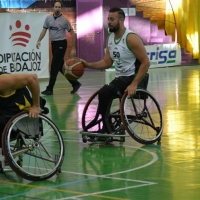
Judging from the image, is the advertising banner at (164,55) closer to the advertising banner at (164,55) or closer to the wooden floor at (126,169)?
the advertising banner at (164,55)

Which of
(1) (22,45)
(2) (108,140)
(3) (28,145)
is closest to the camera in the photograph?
(3) (28,145)

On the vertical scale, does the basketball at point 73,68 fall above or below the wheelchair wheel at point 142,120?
above

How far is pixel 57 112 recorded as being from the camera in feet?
42.4

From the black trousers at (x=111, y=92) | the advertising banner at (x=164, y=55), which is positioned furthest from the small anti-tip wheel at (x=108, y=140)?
the advertising banner at (x=164, y=55)

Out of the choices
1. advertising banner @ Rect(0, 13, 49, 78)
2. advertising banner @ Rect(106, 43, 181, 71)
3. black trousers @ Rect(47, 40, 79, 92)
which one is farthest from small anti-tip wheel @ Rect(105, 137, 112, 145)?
advertising banner @ Rect(106, 43, 181, 71)

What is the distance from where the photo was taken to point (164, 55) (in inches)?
1024

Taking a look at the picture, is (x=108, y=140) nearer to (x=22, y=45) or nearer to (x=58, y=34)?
(x=58, y=34)

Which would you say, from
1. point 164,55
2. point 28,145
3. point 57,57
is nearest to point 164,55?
point 164,55

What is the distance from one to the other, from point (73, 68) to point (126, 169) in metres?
2.49

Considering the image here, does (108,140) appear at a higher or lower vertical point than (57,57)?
lower

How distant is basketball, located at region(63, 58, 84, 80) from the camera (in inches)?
376

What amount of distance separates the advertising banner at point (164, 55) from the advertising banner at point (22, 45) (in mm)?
5962

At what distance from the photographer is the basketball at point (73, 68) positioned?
9562 millimetres

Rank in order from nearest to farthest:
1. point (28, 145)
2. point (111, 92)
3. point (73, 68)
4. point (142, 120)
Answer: point (28, 145)
point (111, 92)
point (142, 120)
point (73, 68)
